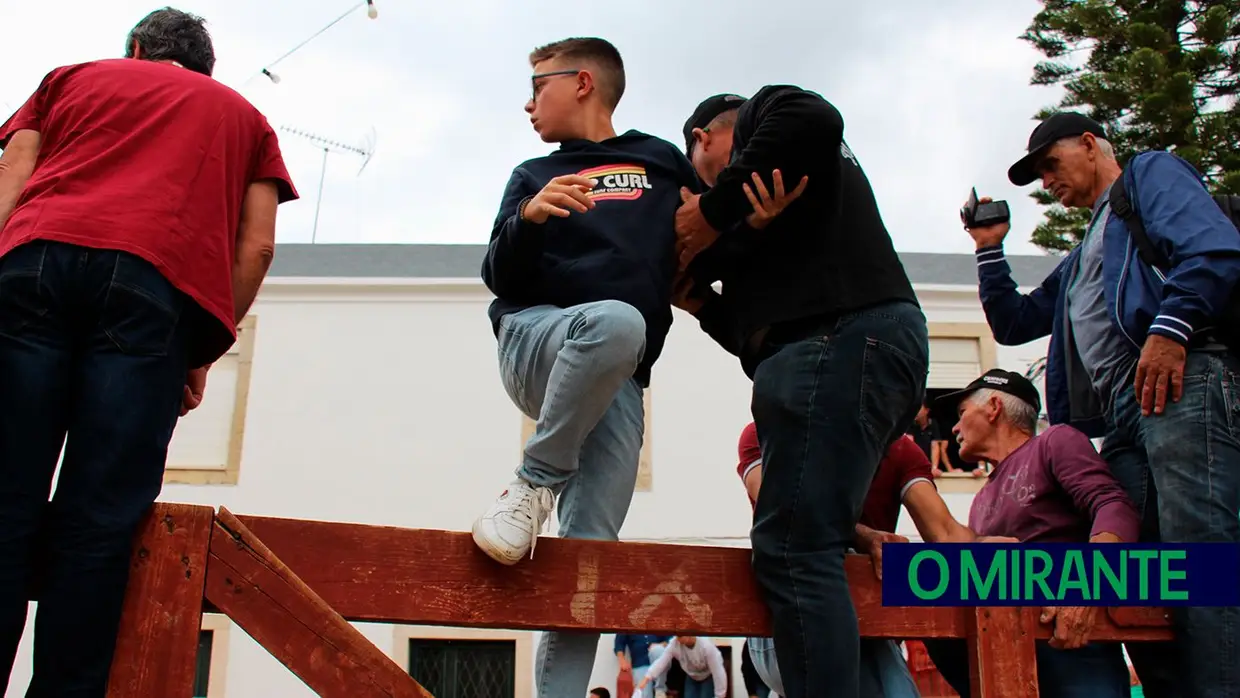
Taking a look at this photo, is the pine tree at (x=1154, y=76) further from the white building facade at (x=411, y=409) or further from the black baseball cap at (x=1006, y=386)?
the black baseball cap at (x=1006, y=386)

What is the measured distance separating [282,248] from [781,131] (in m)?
15.0

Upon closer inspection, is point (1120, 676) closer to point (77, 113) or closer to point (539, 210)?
point (539, 210)

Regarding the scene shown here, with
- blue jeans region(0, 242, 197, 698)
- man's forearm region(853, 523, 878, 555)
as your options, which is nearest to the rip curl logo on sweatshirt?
man's forearm region(853, 523, 878, 555)

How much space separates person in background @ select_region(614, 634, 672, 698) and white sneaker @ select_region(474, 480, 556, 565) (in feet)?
31.3

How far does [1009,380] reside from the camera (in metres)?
4.10

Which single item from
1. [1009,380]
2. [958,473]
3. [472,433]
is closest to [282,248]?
[472,433]

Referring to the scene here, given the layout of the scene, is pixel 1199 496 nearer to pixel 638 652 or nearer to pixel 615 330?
pixel 615 330

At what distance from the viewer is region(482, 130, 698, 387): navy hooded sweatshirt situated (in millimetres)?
2859

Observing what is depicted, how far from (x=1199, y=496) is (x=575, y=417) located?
1.72 meters

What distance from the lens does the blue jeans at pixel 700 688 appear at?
1096 centimetres

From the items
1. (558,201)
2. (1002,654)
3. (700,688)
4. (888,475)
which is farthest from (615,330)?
(700,688)

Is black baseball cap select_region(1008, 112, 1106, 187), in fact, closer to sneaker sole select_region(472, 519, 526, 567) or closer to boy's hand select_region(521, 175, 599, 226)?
boy's hand select_region(521, 175, 599, 226)

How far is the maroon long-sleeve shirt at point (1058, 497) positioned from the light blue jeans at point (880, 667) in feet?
1.97

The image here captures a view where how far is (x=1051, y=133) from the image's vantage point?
12.5 ft
